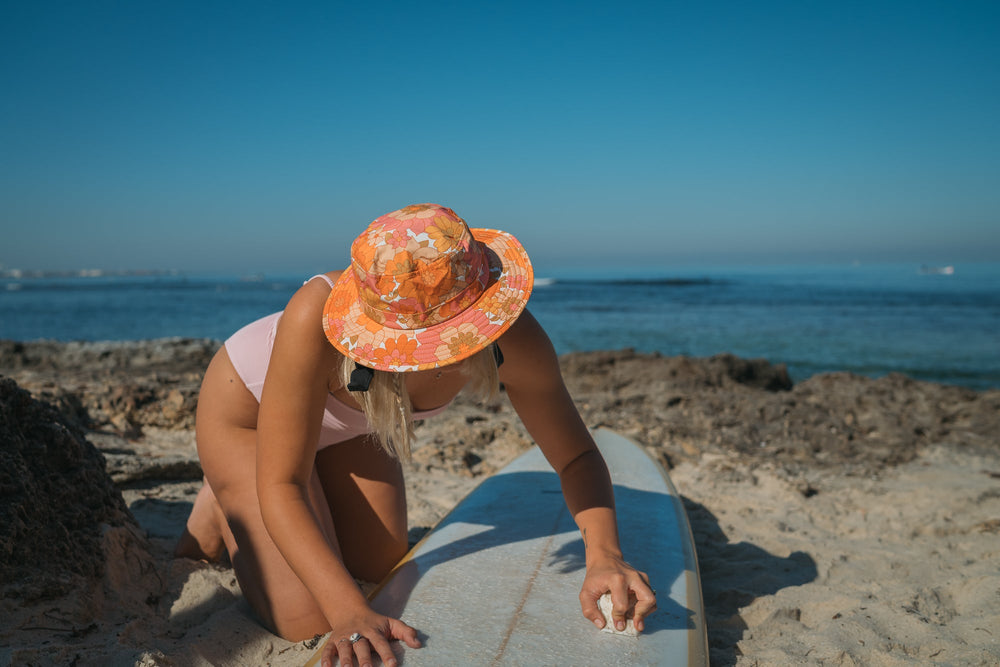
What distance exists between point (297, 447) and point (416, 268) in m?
0.61

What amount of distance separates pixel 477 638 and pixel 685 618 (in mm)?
605

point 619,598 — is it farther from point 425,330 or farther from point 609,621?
point 425,330

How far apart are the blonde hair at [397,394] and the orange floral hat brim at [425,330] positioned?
155 mm

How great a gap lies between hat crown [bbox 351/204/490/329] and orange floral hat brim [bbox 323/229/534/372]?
2 cm

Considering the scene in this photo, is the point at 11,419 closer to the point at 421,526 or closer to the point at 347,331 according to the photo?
the point at 347,331

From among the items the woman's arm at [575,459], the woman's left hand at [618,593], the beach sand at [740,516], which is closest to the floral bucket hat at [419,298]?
the woman's arm at [575,459]

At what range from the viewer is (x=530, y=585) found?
1872 millimetres

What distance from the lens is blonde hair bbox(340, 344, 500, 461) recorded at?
1.52 meters

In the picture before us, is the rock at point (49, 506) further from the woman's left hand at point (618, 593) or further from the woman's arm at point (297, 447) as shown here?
the woman's left hand at point (618, 593)

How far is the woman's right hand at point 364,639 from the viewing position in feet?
4.36

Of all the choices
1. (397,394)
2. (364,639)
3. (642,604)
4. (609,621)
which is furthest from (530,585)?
(397,394)

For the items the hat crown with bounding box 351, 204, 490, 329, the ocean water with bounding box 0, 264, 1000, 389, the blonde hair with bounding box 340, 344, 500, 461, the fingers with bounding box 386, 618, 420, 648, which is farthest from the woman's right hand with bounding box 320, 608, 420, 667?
the ocean water with bounding box 0, 264, 1000, 389

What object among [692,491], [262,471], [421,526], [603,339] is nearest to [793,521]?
[692,491]

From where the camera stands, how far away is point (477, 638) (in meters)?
1.59
